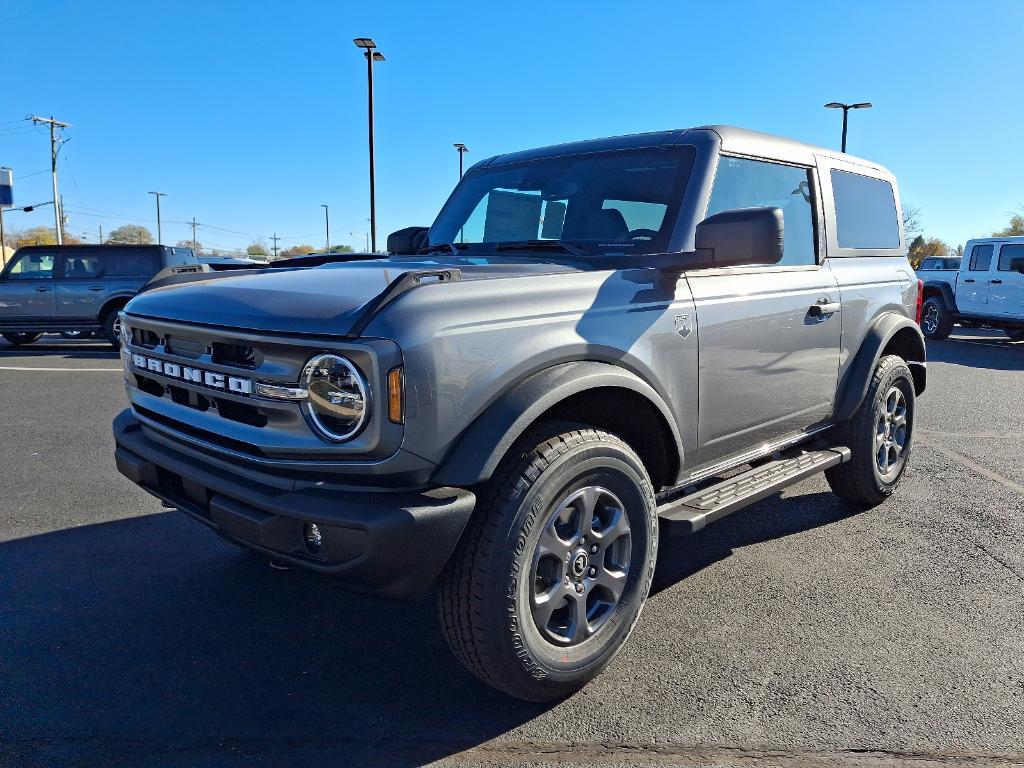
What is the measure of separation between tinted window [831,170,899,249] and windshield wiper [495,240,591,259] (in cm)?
177

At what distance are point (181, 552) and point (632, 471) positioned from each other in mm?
2497

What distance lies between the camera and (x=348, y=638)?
10.0ft

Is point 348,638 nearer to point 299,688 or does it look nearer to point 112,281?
point 299,688

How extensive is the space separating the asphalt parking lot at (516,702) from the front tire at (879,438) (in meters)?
0.22

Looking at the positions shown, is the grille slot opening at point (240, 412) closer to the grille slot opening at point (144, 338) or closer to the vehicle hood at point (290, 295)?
the vehicle hood at point (290, 295)

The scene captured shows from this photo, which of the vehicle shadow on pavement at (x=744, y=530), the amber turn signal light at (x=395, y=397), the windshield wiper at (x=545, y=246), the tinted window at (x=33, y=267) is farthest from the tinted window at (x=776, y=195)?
the tinted window at (x=33, y=267)

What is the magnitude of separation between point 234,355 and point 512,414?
93cm

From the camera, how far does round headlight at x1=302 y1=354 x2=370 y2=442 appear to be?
2.18 metres

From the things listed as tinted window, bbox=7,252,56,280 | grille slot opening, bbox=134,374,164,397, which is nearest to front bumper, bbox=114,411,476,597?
grille slot opening, bbox=134,374,164,397

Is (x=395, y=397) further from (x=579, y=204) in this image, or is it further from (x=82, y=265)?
(x=82, y=265)

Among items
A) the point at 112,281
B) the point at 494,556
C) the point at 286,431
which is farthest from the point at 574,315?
the point at 112,281

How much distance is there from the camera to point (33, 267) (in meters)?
14.3

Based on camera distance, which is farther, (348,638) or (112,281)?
(112,281)

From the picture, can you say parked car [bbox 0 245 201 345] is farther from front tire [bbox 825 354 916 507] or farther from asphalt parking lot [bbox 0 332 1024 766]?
front tire [bbox 825 354 916 507]
